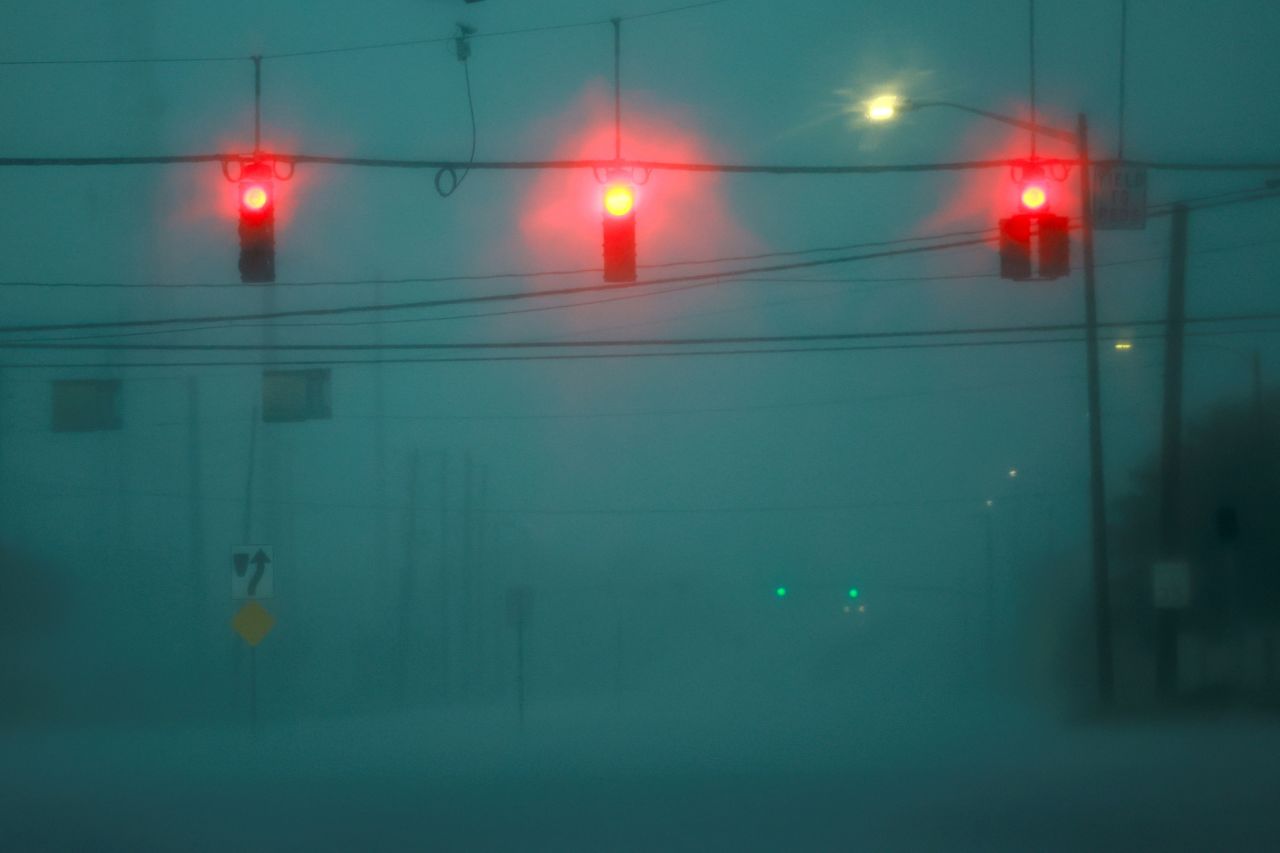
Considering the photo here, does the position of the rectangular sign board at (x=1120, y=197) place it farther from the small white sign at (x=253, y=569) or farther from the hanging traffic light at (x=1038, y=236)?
the small white sign at (x=253, y=569)

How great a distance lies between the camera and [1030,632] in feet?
76.8

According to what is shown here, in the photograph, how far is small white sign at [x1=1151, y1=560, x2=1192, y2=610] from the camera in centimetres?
1788

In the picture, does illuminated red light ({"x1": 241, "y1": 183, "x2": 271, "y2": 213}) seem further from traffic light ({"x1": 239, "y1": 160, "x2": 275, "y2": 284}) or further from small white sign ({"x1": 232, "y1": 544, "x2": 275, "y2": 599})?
small white sign ({"x1": 232, "y1": 544, "x2": 275, "y2": 599})

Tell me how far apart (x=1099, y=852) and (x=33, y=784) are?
10.3 metres

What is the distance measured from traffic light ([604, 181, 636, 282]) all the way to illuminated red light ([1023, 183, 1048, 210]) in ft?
12.4

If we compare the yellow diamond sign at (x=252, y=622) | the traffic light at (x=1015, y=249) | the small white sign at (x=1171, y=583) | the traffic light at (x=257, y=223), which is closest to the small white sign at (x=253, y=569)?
the yellow diamond sign at (x=252, y=622)

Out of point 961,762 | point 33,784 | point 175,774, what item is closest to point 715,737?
point 961,762

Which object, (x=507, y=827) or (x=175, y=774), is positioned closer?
(x=507, y=827)

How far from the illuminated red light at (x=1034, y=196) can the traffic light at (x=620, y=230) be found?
3.78 meters

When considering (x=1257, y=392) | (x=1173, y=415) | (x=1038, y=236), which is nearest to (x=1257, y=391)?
(x=1257, y=392)

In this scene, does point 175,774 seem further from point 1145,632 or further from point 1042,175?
point 1145,632

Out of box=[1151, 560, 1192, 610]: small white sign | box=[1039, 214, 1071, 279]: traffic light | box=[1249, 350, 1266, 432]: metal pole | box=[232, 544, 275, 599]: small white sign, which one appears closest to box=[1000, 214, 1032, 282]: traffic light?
box=[1039, 214, 1071, 279]: traffic light

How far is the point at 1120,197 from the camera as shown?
51.2ft

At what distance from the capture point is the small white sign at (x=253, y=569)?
1581 cm
